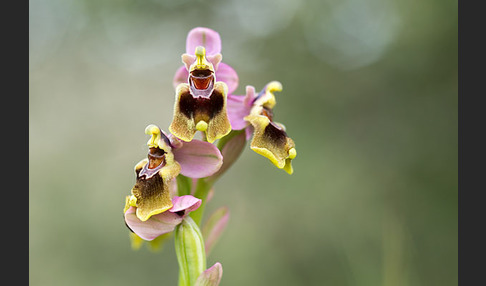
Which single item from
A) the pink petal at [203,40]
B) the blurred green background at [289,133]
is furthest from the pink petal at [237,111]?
the blurred green background at [289,133]

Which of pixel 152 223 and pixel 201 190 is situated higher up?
pixel 201 190

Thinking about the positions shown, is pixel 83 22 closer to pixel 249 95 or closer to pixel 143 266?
pixel 143 266

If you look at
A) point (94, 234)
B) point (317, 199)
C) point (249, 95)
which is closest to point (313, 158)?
point (317, 199)

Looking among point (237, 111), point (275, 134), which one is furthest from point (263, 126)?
point (237, 111)

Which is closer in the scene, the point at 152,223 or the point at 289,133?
the point at 152,223

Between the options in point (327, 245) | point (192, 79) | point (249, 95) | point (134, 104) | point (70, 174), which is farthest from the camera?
point (134, 104)

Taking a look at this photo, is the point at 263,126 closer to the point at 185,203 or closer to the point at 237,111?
the point at 237,111
